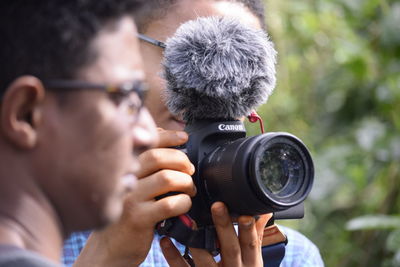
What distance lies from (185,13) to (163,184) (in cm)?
45

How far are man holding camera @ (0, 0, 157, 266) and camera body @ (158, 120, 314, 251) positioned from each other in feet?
1.34

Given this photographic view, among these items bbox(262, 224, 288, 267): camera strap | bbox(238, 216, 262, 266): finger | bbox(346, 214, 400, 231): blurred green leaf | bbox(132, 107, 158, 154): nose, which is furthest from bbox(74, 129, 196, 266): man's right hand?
bbox(346, 214, 400, 231): blurred green leaf

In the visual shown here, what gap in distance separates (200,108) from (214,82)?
0.08m

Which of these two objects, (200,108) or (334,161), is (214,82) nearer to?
(200,108)

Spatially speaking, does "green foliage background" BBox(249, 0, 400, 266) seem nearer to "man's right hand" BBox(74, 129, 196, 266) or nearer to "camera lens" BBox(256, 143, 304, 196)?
"camera lens" BBox(256, 143, 304, 196)

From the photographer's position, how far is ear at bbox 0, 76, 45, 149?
2.64 ft

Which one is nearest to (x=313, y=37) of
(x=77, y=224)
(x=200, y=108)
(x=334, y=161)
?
(x=334, y=161)

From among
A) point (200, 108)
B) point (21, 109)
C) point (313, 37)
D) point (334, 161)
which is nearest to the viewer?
point (21, 109)

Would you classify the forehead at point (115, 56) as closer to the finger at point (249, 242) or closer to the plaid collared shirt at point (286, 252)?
the finger at point (249, 242)

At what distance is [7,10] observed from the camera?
82 centimetres

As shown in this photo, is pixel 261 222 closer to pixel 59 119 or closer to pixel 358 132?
pixel 59 119

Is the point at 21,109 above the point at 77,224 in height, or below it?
above

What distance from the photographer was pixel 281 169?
1.32 m

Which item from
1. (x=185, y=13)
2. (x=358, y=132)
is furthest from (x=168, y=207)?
(x=358, y=132)
